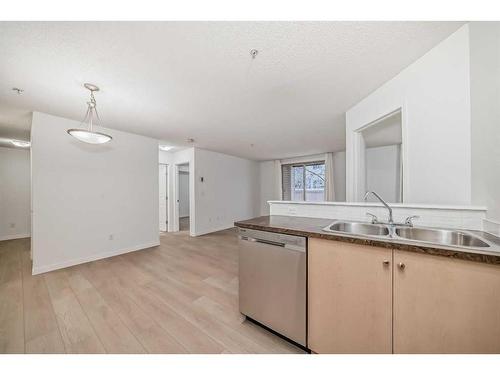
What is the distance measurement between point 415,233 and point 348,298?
702 millimetres

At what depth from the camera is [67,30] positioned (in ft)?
→ 3.93

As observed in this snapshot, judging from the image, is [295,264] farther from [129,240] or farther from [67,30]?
[129,240]

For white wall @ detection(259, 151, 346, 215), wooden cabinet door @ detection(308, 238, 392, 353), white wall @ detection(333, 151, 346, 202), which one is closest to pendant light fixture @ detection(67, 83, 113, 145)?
wooden cabinet door @ detection(308, 238, 392, 353)

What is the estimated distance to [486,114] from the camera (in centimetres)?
112

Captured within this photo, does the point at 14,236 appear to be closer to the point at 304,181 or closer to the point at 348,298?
the point at 348,298

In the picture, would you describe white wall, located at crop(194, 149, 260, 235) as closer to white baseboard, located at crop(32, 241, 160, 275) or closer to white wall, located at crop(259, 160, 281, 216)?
white wall, located at crop(259, 160, 281, 216)

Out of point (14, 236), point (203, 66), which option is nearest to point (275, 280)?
point (203, 66)

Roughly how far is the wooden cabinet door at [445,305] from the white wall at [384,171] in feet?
13.3

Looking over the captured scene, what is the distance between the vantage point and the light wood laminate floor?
135cm

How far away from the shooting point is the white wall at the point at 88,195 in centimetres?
258

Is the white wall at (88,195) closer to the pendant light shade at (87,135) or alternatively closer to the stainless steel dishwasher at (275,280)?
the pendant light shade at (87,135)

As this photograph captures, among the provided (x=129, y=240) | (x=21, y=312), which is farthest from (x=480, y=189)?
(x=129, y=240)
